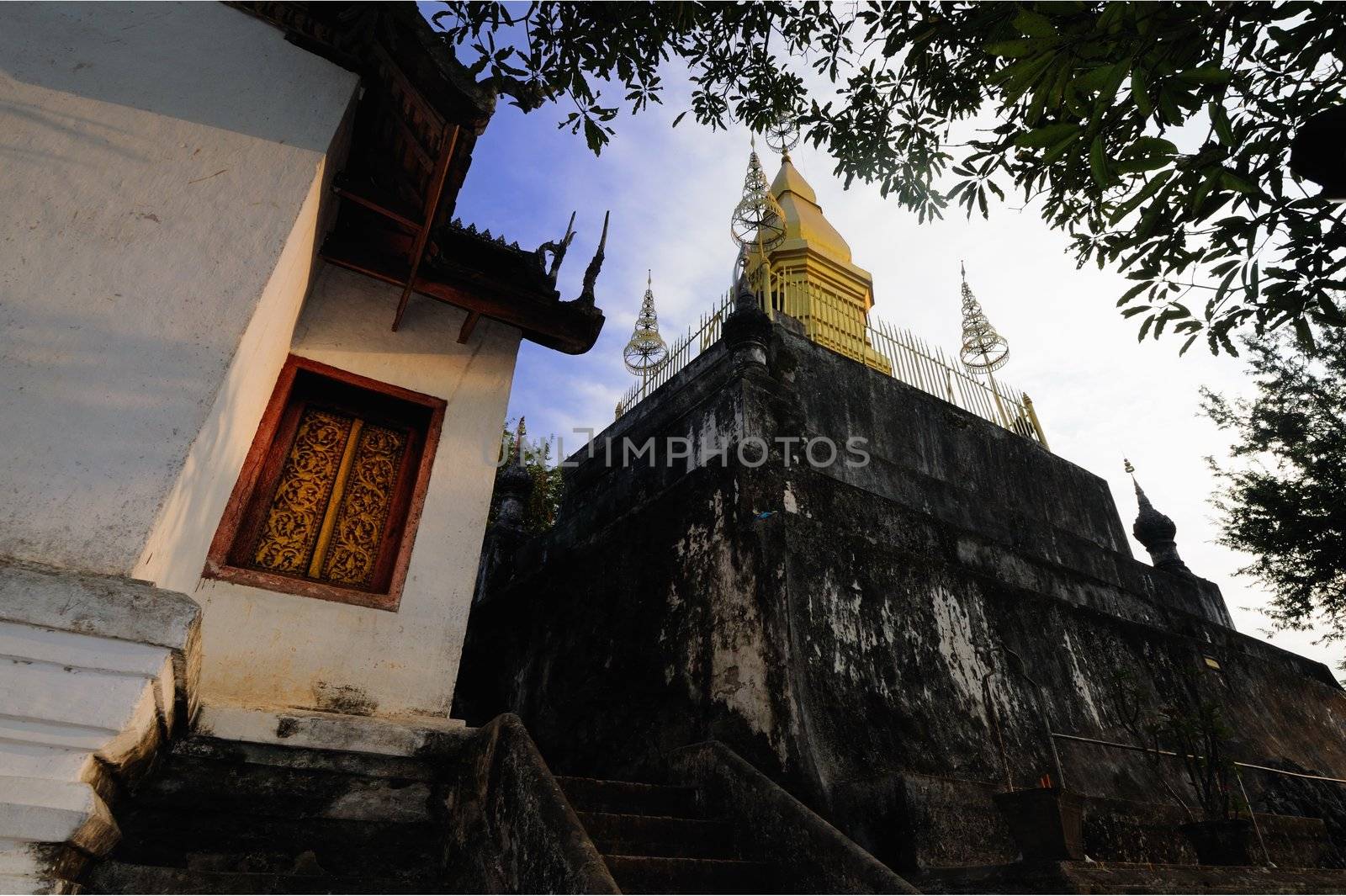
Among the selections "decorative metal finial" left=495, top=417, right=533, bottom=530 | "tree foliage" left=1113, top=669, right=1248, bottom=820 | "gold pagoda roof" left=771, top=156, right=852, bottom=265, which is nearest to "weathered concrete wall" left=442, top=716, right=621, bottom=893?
"tree foliage" left=1113, top=669, right=1248, bottom=820

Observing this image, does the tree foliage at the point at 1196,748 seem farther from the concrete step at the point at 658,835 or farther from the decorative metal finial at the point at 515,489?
the decorative metal finial at the point at 515,489

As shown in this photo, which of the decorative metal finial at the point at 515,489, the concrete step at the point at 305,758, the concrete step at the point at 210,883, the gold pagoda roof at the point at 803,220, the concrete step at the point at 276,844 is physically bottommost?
the concrete step at the point at 210,883

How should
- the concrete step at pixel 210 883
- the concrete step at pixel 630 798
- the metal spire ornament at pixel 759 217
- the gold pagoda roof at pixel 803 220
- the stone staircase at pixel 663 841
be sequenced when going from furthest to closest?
the gold pagoda roof at pixel 803 220, the metal spire ornament at pixel 759 217, the concrete step at pixel 630 798, the stone staircase at pixel 663 841, the concrete step at pixel 210 883

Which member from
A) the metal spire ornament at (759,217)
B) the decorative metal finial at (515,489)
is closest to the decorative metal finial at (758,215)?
the metal spire ornament at (759,217)

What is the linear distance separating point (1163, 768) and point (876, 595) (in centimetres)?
425

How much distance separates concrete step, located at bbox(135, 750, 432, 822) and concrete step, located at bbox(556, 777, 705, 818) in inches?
40.0

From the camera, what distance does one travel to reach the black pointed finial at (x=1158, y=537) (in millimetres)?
12289

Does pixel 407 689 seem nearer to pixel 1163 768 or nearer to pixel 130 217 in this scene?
pixel 130 217

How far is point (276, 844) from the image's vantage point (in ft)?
11.2

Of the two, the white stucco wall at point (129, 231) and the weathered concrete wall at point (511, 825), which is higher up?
the white stucco wall at point (129, 231)

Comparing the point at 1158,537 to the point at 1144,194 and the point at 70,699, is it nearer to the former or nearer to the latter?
the point at 1144,194

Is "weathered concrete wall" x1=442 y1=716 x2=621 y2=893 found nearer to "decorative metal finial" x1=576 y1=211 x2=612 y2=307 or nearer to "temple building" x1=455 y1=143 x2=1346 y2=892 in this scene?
"temple building" x1=455 y1=143 x2=1346 y2=892

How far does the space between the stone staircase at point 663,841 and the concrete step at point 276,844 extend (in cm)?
92

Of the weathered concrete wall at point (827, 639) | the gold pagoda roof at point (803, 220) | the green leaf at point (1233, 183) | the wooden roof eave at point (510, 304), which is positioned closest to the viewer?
the green leaf at point (1233, 183)
